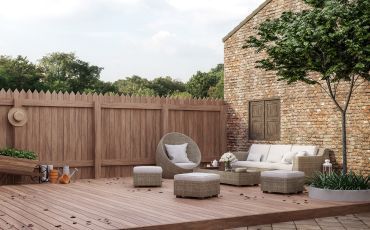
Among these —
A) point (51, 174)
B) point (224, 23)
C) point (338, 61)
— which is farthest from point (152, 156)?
point (224, 23)

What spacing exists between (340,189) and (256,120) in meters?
4.71

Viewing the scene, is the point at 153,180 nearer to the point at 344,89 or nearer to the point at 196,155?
the point at 196,155

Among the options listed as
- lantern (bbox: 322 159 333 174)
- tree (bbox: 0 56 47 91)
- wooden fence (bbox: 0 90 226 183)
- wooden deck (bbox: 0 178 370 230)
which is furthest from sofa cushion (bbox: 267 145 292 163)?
tree (bbox: 0 56 47 91)

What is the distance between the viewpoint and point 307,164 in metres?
9.51

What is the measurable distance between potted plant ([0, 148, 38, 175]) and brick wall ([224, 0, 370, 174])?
16.8 ft

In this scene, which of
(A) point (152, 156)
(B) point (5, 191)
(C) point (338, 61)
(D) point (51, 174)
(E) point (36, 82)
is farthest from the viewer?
(E) point (36, 82)

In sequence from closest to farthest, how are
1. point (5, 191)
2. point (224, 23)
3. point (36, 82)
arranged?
point (5, 191) → point (224, 23) → point (36, 82)

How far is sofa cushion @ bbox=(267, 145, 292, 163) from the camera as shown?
1067cm

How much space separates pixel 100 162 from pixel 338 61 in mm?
5635

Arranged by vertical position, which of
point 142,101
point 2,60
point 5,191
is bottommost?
point 5,191

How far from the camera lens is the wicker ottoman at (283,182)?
8.31 m

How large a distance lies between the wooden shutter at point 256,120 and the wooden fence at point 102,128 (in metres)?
0.88

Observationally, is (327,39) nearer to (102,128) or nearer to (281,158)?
(281,158)

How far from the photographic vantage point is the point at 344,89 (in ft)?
32.6
